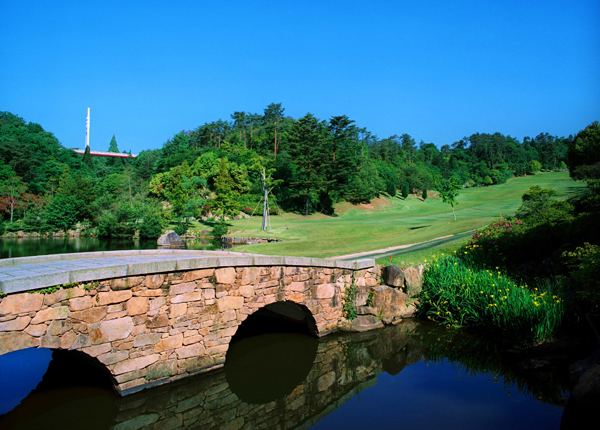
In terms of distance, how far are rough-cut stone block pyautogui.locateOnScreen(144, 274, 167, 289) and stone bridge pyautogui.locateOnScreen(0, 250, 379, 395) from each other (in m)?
0.02

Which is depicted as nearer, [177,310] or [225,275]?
[177,310]

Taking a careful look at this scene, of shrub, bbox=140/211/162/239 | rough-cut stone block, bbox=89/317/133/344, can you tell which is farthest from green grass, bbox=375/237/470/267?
shrub, bbox=140/211/162/239

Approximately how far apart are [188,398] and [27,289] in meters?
3.17

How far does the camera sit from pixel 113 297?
630 cm

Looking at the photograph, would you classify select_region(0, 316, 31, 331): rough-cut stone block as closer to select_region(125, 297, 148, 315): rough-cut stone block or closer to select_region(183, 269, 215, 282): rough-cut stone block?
select_region(125, 297, 148, 315): rough-cut stone block

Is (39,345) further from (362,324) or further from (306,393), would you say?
(362,324)

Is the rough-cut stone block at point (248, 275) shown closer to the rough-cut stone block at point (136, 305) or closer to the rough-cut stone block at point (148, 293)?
the rough-cut stone block at point (148, 293)

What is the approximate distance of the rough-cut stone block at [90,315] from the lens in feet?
19.4

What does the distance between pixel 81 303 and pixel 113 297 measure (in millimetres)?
477

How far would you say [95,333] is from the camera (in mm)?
6125

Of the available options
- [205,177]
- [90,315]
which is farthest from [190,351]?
[205,177]

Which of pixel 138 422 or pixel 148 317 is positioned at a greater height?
pixel 148 317

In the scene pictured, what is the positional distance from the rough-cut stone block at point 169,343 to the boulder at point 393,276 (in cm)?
631

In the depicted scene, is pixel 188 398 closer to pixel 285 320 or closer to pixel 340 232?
pixel 285 320
